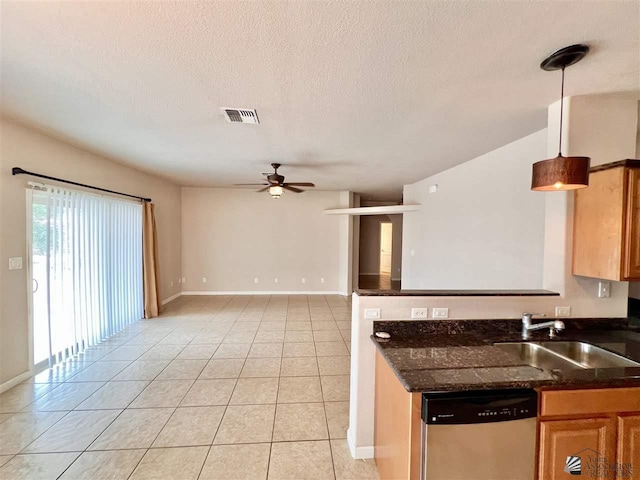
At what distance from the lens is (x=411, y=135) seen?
114 inches

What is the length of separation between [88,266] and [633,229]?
553 cm

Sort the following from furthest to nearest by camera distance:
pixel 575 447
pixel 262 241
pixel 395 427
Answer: pixel 262 241
pixel 395 427
pixel 575 447

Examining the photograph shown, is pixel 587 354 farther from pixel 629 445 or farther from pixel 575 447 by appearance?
pixel 575 447

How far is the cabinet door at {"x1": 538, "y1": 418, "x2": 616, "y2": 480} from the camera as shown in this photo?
A: 131 cm

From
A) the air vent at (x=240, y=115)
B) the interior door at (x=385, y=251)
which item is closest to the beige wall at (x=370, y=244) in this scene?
the interior door at (x=385, y=251)

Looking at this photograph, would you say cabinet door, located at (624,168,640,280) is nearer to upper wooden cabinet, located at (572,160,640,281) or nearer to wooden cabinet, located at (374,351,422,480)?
upper wooden cabinet, located at (572,160,640,281)

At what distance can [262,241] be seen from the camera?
6930 millimetres

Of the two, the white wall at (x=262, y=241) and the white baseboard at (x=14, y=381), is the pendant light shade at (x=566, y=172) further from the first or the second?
the white wall at (x=262, y=241)

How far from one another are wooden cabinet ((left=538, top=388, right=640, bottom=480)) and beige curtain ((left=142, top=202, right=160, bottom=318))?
5601 millimetres

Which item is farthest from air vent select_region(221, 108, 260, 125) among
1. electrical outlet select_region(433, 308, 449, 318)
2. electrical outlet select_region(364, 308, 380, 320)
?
electrical outlet select_region(433, 308, 449, 318)

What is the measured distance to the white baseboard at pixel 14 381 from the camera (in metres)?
2.61

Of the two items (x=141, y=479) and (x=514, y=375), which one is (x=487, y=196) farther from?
(x=141, y=479)

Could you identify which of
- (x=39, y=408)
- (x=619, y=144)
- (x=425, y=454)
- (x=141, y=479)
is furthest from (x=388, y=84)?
(x=39, y=408)

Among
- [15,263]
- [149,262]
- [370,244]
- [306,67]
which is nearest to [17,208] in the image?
[15,263]
